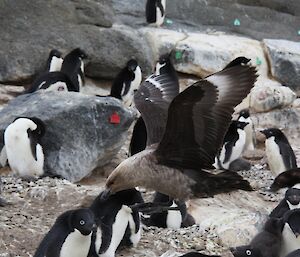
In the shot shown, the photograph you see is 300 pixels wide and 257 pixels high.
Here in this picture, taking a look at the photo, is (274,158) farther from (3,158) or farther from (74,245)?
(74,245)

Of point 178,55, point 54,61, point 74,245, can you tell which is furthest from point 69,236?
point 178,55

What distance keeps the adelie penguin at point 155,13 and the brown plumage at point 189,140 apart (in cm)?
798

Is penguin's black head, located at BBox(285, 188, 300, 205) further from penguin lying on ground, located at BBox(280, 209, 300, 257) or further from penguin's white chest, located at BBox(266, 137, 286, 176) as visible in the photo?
penguin's white chest, located at BBox(266, 137, 286, 176)

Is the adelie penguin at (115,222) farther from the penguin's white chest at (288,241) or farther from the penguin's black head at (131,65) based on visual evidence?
the penguin's black head at (131,65)

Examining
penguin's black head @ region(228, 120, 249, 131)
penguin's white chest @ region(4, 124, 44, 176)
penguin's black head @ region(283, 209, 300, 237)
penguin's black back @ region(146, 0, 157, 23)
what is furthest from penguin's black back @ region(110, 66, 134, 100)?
penguin's black head @ region(283, 209, 300, 237)

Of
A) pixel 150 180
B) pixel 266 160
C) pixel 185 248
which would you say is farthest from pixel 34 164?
pixel 266 160

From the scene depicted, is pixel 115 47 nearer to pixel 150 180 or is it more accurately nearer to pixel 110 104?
pixel 110 104

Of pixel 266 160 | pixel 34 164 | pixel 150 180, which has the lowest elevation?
pixel 266 160

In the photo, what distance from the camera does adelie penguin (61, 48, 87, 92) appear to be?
11.0 metres

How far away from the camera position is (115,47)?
11984mm

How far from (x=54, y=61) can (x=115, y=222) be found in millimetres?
6163

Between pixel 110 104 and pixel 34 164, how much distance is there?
4.17ft

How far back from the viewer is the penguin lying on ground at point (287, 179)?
7.31m

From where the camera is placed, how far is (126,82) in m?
11.0
